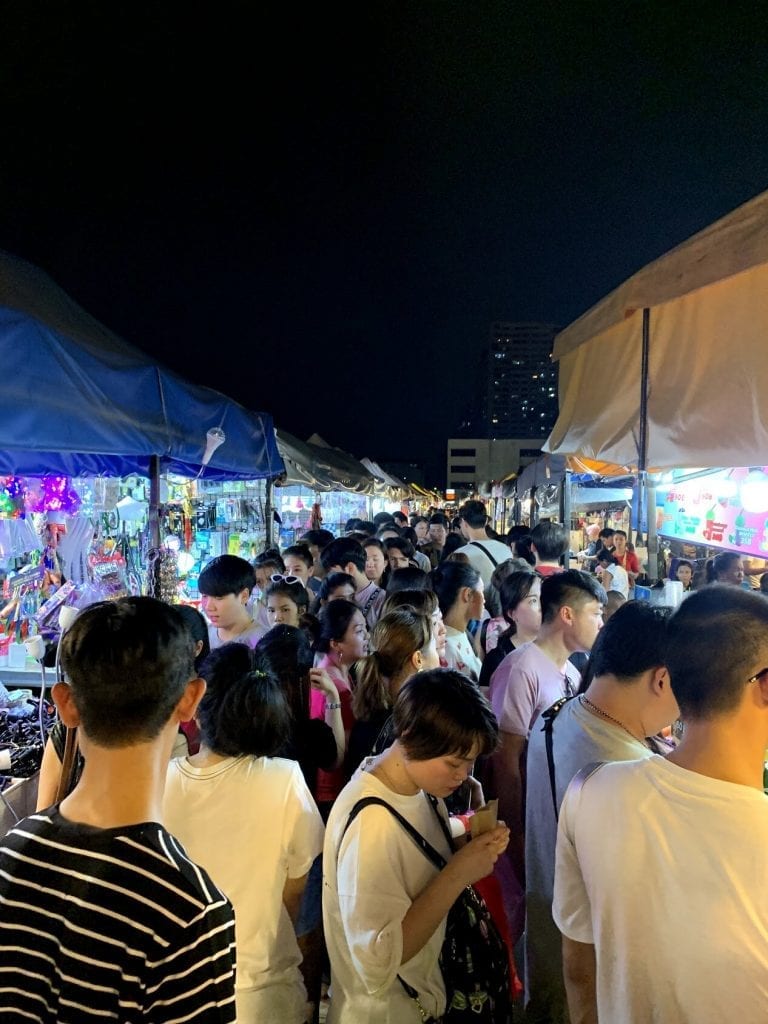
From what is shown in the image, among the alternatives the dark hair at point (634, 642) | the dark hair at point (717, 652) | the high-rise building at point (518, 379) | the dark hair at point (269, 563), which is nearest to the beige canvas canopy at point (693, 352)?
the dark hair at point (634, 642)

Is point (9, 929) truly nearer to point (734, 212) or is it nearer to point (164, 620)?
point (164, 620)

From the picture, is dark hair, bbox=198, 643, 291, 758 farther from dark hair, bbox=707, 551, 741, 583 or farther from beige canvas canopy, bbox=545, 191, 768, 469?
dark hair, bbox=707, 551, 741, 583

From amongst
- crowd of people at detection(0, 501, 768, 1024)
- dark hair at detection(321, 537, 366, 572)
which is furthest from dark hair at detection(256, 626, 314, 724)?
dark hair at detection(321, 537, 366, 572)

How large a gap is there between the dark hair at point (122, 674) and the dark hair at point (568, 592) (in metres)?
2.17

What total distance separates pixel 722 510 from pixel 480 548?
9.83 feet

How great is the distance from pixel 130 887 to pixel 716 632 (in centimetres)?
134

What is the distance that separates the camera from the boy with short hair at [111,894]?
40.1 inches

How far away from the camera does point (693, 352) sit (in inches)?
82.7

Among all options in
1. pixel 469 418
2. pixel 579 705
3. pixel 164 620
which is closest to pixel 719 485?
pixel 579 705

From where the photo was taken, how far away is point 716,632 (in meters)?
1.35

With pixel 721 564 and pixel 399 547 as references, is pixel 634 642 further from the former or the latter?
pixel 399 547

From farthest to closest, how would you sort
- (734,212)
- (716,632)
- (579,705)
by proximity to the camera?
(579,705) < (734,212) < (716,632)

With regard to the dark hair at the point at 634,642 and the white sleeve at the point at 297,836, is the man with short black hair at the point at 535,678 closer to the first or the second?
the dark hair at the point at 634,642

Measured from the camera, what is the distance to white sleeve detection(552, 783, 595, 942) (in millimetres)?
1537
